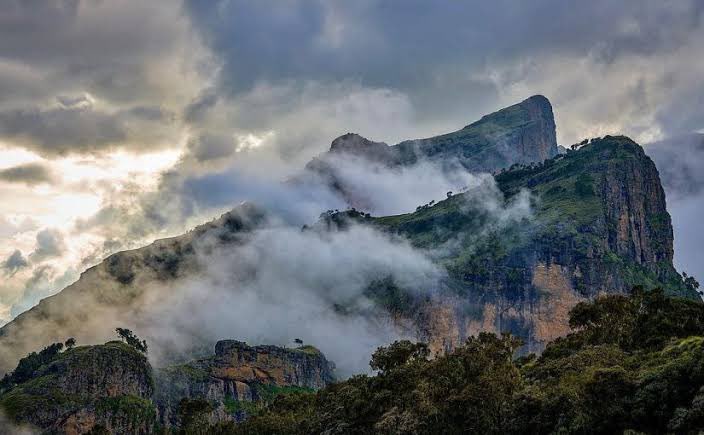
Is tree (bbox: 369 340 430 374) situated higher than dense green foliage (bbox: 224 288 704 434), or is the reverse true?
tree (bbox: 369 340 430 374)

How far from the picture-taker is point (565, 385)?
125m

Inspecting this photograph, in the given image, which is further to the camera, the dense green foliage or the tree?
the tree

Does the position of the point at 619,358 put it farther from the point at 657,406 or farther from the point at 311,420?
the point at 311,420

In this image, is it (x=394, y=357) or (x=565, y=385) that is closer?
(x=565, y=385)

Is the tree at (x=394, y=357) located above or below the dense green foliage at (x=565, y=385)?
above

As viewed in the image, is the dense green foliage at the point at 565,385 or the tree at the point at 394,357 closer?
the dense green foliage at the point at 565,385

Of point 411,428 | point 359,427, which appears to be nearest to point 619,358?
point 411,428

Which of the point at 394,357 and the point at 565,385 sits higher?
the point at 394,357

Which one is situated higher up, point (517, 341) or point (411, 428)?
point (517, 341)

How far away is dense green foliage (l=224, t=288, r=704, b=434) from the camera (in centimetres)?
10375

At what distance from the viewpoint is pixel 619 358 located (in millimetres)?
139875

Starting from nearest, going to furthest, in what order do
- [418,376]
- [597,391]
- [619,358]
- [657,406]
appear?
[657,406] → [597,391] → [619,358] → [418,376]

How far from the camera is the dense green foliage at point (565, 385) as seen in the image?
340 feet

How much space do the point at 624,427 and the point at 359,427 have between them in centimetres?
6459
